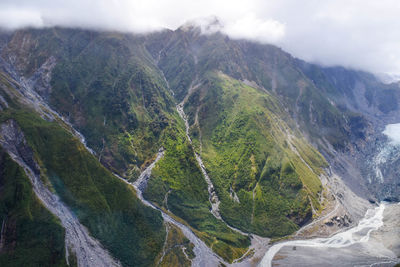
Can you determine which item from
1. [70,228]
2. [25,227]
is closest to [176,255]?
[70,228]

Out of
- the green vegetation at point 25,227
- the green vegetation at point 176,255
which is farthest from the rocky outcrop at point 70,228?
the green vegetation at point 176,255

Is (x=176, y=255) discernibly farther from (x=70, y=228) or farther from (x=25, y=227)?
(x=25, y=227)

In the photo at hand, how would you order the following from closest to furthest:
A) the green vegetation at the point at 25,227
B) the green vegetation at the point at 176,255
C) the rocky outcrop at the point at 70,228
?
the green vegetation at the point at 25,227 < the rocky outcrop at the point at 70,228 < the green vegetation at the point at 176,255

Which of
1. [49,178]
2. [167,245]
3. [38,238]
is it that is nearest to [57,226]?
[38,238]

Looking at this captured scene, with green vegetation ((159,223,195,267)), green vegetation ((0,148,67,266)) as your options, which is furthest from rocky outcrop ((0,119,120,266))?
green vegetation ((159,223,195,267))

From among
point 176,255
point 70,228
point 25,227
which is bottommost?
point 176,255

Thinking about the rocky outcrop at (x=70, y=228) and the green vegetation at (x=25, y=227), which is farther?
the rocky outcrop at (x=70, y=228)

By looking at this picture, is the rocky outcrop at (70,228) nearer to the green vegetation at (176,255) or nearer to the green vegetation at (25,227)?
the green vegetation at (25,227)

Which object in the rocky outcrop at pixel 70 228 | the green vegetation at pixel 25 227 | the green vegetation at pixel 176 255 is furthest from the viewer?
the green vegetation at pixel 176 255

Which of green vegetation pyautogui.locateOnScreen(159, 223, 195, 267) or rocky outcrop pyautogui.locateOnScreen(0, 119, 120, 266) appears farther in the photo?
green vegetation pyautogui.locateOnScreen(159, 223, 195, 267)

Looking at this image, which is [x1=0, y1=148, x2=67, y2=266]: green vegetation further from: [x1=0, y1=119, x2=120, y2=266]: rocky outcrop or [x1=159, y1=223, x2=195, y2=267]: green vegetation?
[x1=159, y1=223, x2=195, y2=267]: green vegetation
